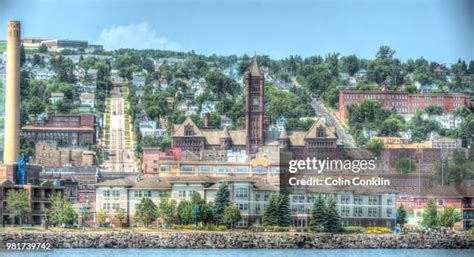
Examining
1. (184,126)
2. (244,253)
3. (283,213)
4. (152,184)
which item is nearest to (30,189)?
(152,184)

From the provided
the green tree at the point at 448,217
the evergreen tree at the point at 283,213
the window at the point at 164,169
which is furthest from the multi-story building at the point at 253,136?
the evergreen tree at the point at 283,213

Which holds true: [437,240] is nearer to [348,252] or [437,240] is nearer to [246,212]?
[348,252]

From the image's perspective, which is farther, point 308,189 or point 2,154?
point 2,154

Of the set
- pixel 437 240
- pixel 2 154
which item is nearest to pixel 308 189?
pixel 437 240

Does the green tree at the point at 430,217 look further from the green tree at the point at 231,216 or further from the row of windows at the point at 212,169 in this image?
the row of windows at the point at 212,169

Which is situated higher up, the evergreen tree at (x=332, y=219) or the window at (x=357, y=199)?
the window at (x=357, y=199)

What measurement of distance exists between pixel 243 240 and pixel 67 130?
70.9 ft

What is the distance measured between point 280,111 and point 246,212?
21.2m

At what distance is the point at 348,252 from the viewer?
34688 millimetres

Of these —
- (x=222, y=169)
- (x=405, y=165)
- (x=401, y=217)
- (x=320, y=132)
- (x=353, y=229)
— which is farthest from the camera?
(x=320, y=132)

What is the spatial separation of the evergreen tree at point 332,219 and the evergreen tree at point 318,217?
0.09 metres

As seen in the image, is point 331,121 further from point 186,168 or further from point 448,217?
point 448,217

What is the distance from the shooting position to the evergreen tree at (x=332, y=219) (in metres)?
38.2

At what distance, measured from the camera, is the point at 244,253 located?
33.7m
